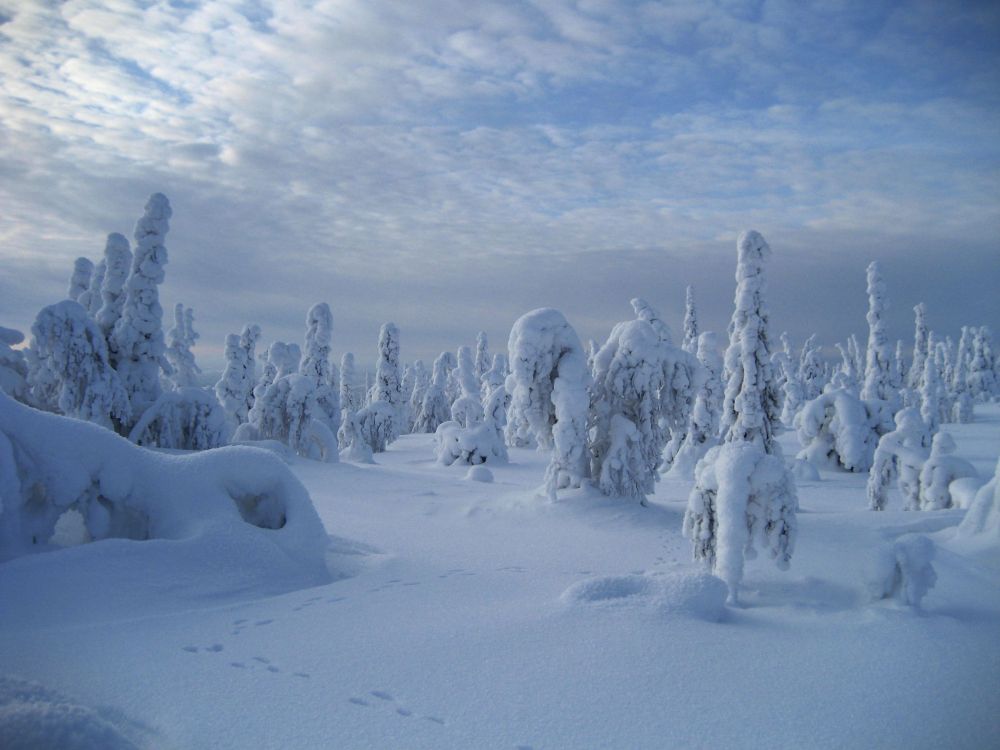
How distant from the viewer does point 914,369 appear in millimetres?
53281

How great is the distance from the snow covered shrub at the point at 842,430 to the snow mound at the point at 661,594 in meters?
24.5

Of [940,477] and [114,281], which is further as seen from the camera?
[114,281]

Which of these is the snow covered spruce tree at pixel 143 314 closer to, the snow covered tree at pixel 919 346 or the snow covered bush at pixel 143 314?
the snow covered bush at pixel 143 314

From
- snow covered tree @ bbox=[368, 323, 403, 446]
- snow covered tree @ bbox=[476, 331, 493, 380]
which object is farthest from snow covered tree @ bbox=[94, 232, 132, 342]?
snow covered tree @ bbox=[476, 331, 493, 380]

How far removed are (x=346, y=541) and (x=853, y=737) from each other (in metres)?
7.43

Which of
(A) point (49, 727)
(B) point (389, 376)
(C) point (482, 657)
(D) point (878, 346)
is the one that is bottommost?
(C) point (482, 657)

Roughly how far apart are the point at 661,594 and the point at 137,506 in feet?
20.1

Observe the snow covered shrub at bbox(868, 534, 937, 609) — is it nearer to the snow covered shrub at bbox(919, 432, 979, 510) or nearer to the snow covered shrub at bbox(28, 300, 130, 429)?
the snow covered shrub at bbox(919, 432, 979, 510)

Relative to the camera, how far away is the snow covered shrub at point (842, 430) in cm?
2595

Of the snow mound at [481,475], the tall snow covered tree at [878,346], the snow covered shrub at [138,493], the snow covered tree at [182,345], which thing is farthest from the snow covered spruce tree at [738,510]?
the snow covered tree at [182,345]

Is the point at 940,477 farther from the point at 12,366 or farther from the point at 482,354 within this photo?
the point at 482,354

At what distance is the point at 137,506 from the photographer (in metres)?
6.91

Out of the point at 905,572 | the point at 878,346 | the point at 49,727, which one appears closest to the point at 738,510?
the point at 905,572

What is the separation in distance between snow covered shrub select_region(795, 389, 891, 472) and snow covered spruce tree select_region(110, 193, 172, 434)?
27.7 meters
